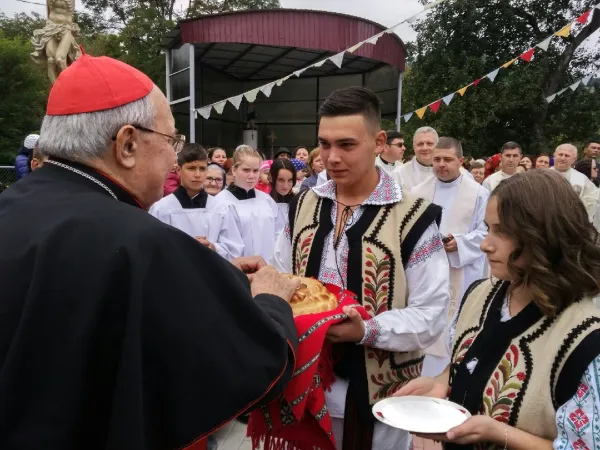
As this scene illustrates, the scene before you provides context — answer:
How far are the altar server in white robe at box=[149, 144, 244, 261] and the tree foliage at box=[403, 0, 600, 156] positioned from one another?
15498 mm

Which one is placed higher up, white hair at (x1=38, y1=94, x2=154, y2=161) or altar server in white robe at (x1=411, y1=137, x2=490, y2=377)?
white hair at (x1=38, y1=94, x2=154, y2=161)

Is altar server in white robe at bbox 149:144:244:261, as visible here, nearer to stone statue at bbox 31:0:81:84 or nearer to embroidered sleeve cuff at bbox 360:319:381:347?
embroidered sleeve cuff at bbox 360:319:381:347

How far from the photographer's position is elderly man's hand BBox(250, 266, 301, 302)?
66.0 inches

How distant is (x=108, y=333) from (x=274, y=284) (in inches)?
26.4

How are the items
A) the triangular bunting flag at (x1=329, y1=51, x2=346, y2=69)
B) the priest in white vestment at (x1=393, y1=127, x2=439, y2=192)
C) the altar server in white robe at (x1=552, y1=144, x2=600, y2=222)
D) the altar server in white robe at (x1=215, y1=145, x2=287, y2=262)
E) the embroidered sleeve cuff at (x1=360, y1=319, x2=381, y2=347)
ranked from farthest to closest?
the triangular bunting flag at (x1=329, y1=51, x2=346, y2=69) < the altar server in white robe at (x1=552, y1=144, x2=600, y2=222) < the priest in white vestment at (x1=393, y1=127, x2=439, y2=192) < the altar server in white robe at (x1=215, y1=145, x2=287, y2=262) < the embroidered sleeve cuff at (x1=360, y1=319, x2=381, y2=347)

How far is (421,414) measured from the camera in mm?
1608

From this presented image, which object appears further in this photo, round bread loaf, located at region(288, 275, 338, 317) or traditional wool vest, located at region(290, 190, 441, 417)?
traditional wool vest, located at region(290, 190, 441, 417)

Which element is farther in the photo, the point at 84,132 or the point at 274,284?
the point at 274,284

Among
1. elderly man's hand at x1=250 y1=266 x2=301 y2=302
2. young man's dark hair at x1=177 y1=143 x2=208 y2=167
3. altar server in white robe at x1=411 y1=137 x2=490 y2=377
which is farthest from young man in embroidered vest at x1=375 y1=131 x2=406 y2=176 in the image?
elderly man's hand at x1=250 y1=266 x2=301 y2=302

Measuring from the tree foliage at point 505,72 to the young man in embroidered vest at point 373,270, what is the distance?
17.6 metres

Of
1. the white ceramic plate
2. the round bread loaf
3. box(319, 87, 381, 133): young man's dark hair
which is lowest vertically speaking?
the white ceramic plate

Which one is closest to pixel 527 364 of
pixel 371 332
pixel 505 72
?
pixel 371 332

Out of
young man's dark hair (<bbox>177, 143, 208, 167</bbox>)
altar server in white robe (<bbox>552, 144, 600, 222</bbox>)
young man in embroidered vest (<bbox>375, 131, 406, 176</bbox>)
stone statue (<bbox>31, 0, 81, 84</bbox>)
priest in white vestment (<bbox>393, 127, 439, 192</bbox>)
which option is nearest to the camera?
young man's dark hair (<bbox>177, 143, 208, 167</bbox>)

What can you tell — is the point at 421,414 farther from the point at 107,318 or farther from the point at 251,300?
the point at 107,318
